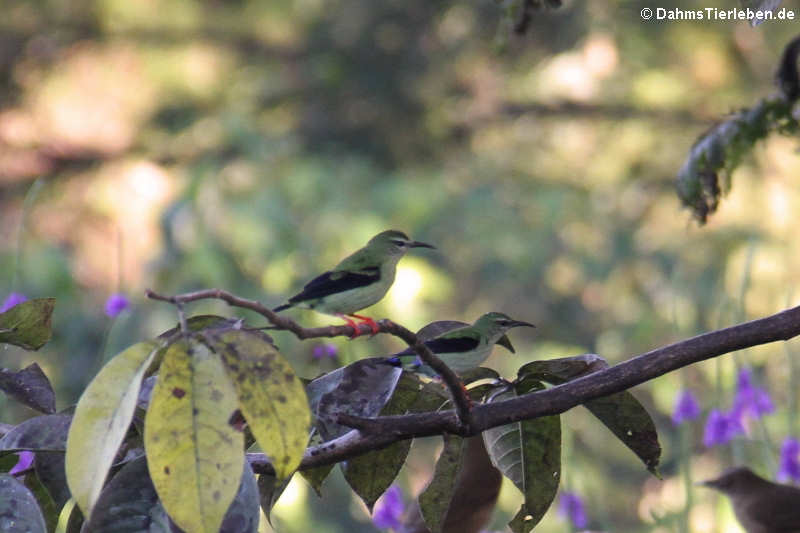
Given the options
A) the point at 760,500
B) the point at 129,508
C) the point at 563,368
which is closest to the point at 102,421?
the point at 129,508

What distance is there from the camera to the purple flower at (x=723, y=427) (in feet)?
7.60

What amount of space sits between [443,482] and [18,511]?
0.49 metres

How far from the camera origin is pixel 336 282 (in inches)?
62.5

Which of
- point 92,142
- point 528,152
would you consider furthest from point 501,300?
point 92,142

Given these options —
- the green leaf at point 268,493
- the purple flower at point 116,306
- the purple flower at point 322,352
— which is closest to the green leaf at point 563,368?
the green leaf at point 268,493

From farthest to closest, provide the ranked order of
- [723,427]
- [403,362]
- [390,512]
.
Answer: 1. [723,427]
2. [390,512]
3. [403,362]

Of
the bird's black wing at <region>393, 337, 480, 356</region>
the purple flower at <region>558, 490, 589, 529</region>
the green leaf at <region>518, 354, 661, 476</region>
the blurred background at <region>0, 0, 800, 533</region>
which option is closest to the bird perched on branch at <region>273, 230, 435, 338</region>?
the bird's black wing at <region>393, 337, 480, 356</region>

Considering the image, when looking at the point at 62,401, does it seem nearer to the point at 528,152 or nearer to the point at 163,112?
the point at 163,112

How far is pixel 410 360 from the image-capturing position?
1.41 m

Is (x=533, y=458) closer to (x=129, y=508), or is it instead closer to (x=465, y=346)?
(x=465, y=346)

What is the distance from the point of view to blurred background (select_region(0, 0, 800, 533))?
5879mm

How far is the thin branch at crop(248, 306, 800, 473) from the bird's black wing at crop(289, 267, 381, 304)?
18.4 inches

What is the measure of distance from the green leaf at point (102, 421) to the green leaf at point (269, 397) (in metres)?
0.07

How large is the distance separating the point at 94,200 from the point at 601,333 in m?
4.00
